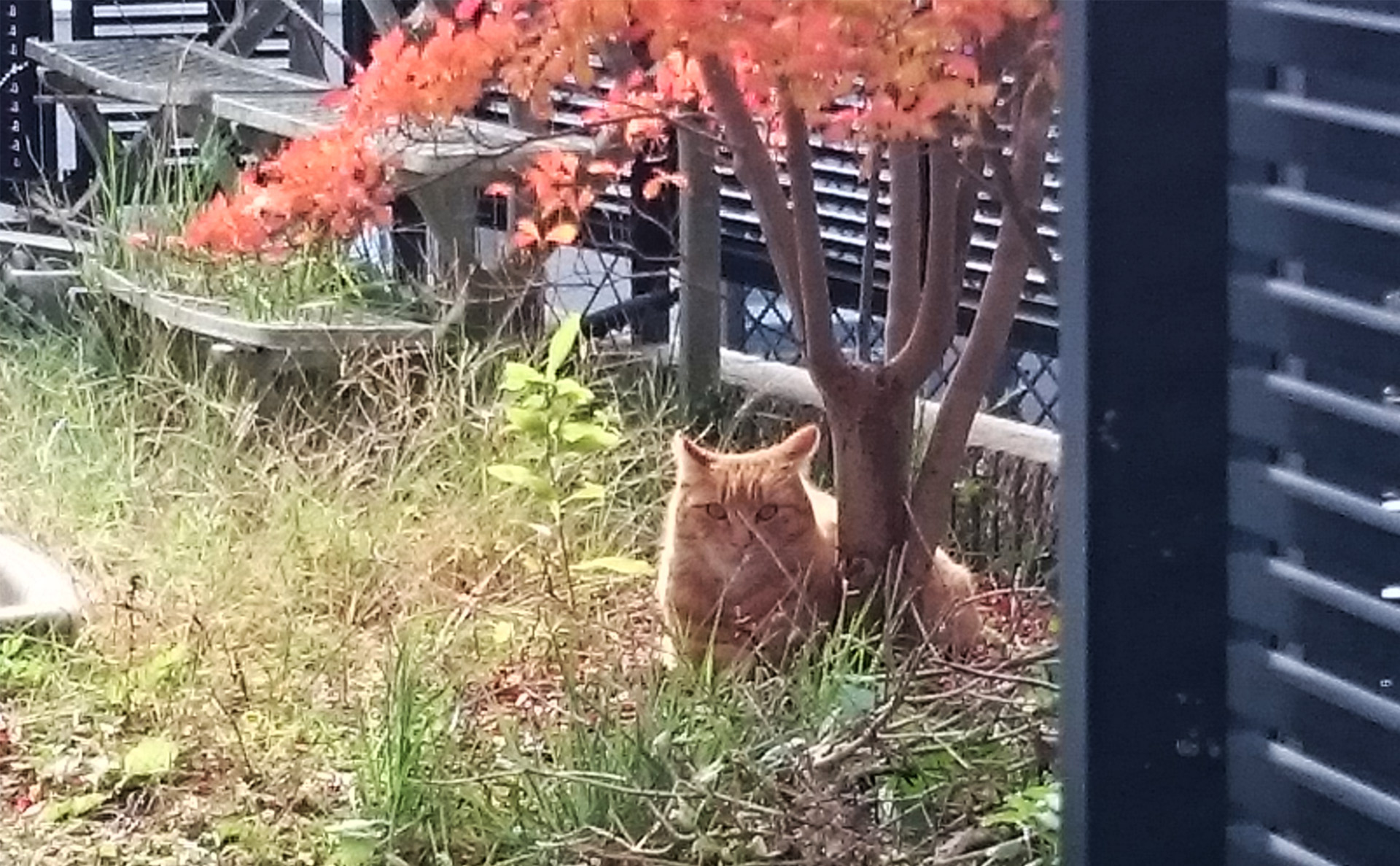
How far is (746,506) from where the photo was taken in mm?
3746

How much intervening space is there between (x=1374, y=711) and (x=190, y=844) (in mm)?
2353

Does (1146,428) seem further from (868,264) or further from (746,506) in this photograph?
(868,264)

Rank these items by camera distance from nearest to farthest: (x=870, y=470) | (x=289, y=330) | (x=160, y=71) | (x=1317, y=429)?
1. (x=1317, y=429)
2. (x=870, y=470)
3. (x=289, y=330)
4. (x=160, y=71)

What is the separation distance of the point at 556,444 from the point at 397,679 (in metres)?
0.70

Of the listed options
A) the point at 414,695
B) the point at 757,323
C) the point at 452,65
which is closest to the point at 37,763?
the point at 414,695

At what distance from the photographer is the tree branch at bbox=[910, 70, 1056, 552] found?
11.8 feet

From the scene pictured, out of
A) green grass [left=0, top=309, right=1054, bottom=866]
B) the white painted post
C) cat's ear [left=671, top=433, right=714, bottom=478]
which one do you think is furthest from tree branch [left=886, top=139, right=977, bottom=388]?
the white painted post

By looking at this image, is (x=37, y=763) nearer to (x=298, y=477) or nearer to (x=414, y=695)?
(x=414, y=695)

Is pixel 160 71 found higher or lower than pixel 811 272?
higher

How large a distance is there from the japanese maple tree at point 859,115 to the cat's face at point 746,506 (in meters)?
0.09

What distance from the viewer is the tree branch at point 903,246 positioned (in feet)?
12.9

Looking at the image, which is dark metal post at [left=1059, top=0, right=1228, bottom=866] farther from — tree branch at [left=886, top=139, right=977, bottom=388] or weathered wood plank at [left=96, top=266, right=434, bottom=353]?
weathered wood plank at [left=96, top=266, right=434, bottom=353]

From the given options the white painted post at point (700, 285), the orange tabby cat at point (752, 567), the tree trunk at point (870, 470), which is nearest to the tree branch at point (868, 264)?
the white painted post at point (700, 285)

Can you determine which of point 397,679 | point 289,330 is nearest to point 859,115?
point 397,679
